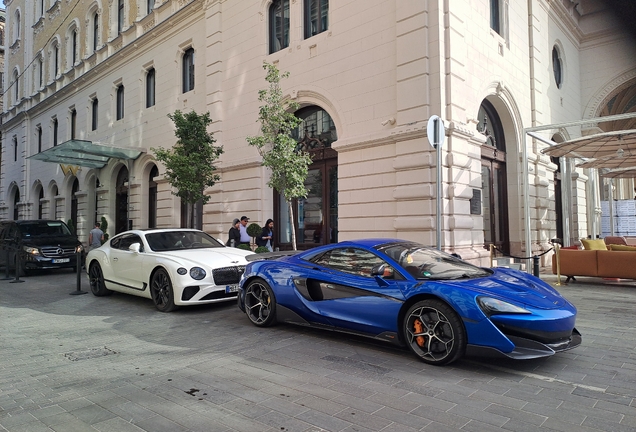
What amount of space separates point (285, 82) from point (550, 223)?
10.8 metres

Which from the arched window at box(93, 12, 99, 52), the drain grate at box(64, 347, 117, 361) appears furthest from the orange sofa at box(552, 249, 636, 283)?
the arched window at box(93, 12, 99, 52)

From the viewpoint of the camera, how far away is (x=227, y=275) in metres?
7.71

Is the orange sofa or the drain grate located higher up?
the orange sofa

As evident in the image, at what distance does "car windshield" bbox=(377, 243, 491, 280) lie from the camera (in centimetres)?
502

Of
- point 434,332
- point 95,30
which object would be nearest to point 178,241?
point 434,332

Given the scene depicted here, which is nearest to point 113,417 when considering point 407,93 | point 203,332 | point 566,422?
point 203,332

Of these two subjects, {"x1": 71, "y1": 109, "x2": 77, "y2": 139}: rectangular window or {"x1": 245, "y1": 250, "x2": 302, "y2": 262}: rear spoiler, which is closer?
{"x1": 245, "y1": 250, "x2": 302, "y2": 262}: rear spoiler

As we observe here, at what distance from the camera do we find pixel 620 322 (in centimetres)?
648

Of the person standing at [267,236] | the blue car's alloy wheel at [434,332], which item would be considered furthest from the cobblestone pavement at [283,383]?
the person standing at [267,236]

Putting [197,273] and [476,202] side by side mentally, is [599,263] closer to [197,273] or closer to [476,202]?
[476,202]

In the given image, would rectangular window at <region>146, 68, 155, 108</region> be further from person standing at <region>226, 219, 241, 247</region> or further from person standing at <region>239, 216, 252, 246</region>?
person standing at <region>226, 219, 241, 247</region>

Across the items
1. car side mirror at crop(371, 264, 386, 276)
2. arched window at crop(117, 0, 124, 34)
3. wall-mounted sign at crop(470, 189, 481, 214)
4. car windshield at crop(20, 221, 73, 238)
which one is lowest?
car side mirror at crop(371, 264, 386, 276)

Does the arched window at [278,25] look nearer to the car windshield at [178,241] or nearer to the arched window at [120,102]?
the car windshield at [178,241]

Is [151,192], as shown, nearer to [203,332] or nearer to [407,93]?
[407,93]
